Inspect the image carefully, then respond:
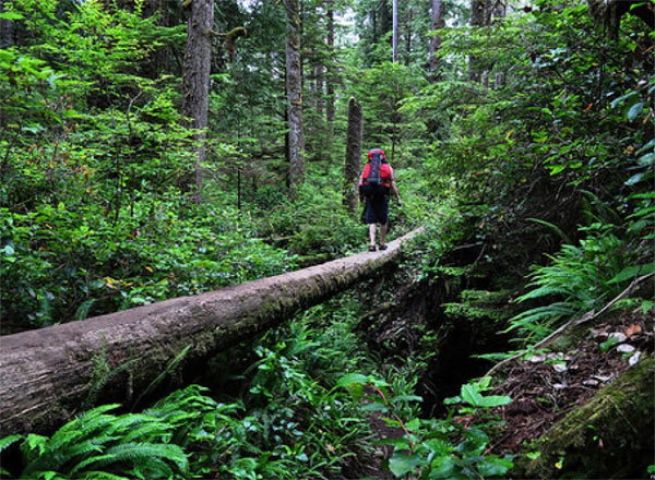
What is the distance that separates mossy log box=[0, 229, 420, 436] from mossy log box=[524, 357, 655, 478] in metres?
3.12

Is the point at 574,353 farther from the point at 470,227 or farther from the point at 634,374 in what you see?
the point at 470,227

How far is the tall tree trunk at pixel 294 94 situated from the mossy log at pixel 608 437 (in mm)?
13887

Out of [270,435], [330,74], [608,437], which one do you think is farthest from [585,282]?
[330,74]

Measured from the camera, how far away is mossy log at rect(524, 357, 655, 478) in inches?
80.9

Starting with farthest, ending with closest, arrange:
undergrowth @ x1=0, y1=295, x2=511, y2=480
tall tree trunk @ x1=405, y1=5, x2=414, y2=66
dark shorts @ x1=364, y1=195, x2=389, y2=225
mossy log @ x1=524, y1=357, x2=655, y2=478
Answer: tall tree trunk @ x1=405, y1=5, x2=414, y2=66 → dark shorts @ x1=364, y1=195, x2=389, y2=225 → undergrowth @ x1=0, y1=295, x2=511, y2=480 → mossy log @ x1=524, y1=357, x2=655, y2=478

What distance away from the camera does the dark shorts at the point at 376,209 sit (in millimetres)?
10438

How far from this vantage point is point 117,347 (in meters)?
3.63

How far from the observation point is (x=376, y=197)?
10.4m

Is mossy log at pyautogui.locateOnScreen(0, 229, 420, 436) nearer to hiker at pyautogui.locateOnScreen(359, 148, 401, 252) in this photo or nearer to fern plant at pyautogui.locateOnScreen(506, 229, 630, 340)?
fern plant at pyautogui.locateOnScreen(506, 229, 630, 340)

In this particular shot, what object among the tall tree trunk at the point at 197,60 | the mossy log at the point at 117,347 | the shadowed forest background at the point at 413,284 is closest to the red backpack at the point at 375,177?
the shadowed forest background at the point at 413,284

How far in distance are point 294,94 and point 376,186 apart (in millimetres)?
7347

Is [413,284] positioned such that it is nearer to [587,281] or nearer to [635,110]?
[587,281]

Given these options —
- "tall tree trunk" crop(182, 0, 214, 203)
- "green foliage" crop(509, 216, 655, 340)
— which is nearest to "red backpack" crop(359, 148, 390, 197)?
"tall tree trunk" crop(182, 0, 214, 203)

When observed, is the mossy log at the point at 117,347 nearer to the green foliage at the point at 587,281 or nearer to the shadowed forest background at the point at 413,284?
the shadowed forest background at the point at 413,284
